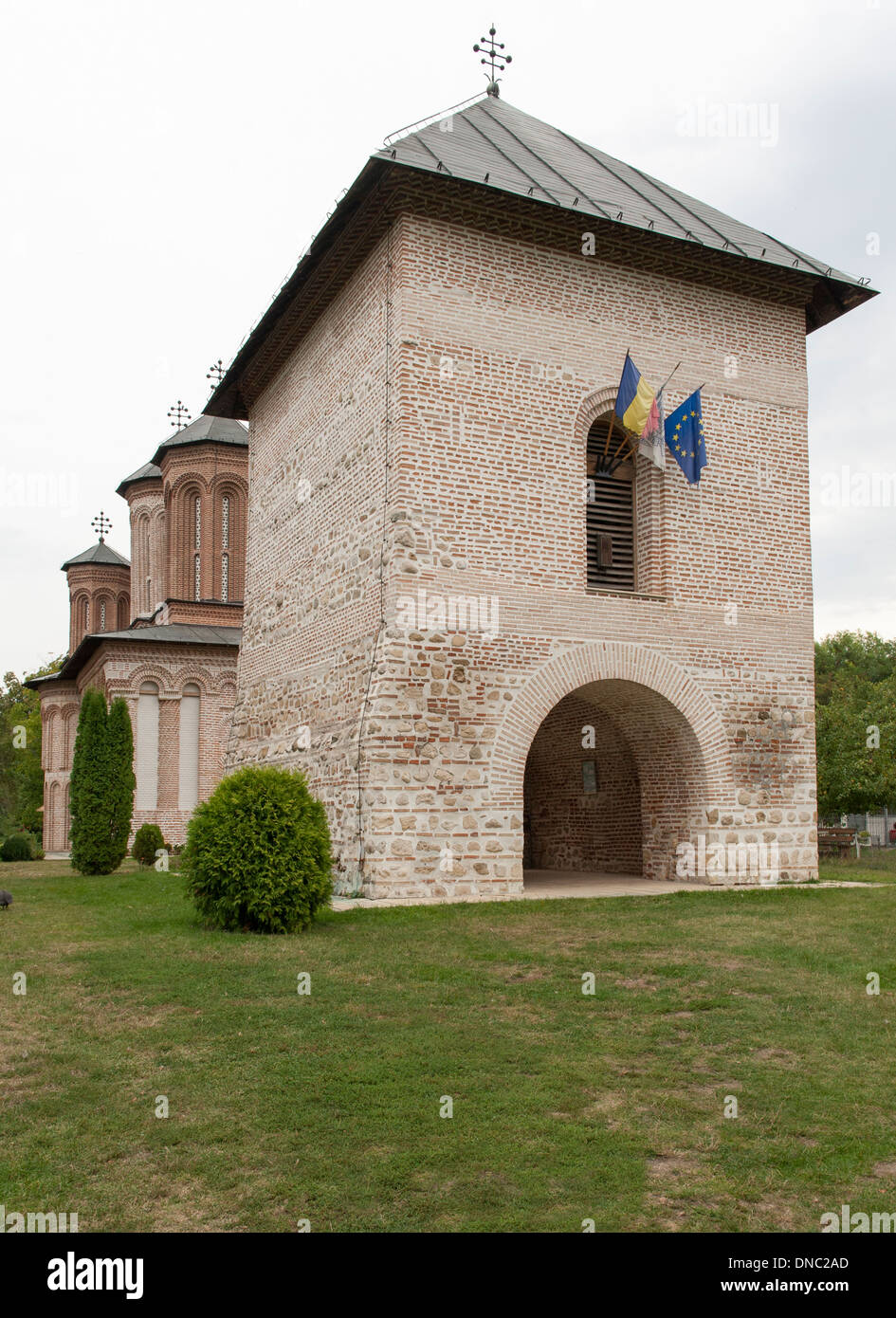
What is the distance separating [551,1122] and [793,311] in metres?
14.0

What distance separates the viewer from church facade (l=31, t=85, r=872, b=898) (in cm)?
1227

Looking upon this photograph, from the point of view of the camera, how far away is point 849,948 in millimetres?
8648

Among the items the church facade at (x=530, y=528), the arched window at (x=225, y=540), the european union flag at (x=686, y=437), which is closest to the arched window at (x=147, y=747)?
the arched window at (x=225, y=540)

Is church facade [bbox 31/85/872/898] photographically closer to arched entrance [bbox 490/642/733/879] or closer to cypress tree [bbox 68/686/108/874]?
arched entrance [bbox 490/642/733/879]

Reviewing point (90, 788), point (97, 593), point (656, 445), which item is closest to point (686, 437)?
point (656, 445)

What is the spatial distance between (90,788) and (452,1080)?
15731 millimetres

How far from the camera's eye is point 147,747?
27.3 metres

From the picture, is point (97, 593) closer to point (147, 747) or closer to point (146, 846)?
point (147, 747)

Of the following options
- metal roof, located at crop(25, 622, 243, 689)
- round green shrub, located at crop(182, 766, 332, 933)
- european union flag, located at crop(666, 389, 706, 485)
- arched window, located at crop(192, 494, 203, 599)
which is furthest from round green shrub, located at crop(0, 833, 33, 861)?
european union flag, located at crop(666, 389, 706, 485)

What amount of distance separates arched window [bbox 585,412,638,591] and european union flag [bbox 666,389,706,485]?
1.97 feet

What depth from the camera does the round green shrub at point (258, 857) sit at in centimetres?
980

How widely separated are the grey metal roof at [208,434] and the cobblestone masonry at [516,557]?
1684 cm

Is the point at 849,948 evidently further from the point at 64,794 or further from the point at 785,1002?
the point at 64,794

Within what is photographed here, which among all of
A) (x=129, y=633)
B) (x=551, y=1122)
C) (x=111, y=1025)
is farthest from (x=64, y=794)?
(x=551, y=1122)
